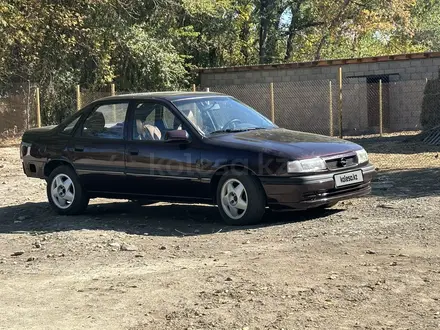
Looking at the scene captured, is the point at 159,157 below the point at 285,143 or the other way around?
below

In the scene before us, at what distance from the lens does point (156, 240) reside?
7980mm

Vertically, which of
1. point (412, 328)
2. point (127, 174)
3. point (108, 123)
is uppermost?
point (108, 123)

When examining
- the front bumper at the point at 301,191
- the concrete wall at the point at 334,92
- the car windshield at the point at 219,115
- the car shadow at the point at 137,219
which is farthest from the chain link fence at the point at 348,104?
the front bumper at the point at 301,191

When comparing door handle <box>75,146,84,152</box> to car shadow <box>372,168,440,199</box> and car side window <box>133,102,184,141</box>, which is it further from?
car shadow <box>372,168,440,199</box>

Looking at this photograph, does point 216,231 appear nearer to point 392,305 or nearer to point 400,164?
Result: point 392,305

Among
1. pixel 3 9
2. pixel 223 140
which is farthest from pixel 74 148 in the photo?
pixel 3 9

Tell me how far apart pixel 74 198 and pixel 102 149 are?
81 centimetres

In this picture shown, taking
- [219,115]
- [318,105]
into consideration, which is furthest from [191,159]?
[318,105]

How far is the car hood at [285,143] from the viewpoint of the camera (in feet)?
26.8

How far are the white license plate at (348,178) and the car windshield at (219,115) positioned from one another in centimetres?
143

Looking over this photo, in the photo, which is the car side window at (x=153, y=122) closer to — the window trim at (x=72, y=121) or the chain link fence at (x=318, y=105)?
the window trim at (x=72, y=121)

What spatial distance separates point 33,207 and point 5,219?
796mm

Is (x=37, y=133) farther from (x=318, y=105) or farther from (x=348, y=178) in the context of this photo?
(x=318, y=105)

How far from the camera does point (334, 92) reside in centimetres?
2531
